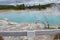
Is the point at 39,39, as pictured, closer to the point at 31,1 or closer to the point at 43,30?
the point at 43,30

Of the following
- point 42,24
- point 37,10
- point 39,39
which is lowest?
point 39,39

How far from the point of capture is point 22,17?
9.56 ft

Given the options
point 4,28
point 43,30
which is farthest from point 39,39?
point 4,28

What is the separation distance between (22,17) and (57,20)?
1.53 feet

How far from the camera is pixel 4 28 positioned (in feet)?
9.62

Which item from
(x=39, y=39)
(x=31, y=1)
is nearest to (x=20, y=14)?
(x=31, y=1)

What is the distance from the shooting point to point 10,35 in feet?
9.66

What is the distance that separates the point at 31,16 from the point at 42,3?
23 centimetres

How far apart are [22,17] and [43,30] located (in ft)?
1.08

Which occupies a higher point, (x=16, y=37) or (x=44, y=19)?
(x=44, y=19)

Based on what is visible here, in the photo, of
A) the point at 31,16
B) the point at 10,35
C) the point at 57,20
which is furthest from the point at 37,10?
the point at 10,35

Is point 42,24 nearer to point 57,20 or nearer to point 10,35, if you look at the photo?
point 57,20

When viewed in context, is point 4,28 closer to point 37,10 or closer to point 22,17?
point 22,17

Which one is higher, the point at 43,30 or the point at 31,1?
the point at 31,1
